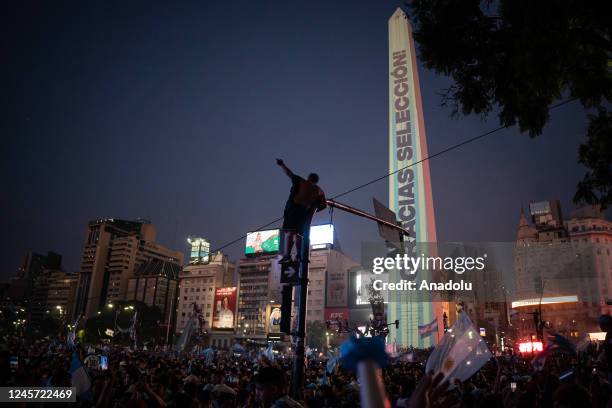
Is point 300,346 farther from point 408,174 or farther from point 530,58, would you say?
point 408,174

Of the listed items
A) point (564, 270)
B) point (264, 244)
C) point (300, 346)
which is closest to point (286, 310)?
point (300, 346)

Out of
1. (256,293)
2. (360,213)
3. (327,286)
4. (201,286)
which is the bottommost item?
(360,213)

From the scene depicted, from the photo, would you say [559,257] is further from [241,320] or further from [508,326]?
[241,320]

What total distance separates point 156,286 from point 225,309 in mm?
41560

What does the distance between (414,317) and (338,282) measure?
59500 mm

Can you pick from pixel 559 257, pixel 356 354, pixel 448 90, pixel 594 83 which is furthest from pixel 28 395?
pixel 559 257

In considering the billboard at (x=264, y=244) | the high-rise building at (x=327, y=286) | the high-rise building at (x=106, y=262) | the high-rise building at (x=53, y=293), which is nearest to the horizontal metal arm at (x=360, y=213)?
the billboard at (x=264, y=244)

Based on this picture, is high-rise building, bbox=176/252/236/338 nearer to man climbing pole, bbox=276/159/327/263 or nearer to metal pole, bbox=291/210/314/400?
man climbing pole, bbox=276/159/327/263

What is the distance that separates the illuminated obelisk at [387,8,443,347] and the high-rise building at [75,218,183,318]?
12872cm

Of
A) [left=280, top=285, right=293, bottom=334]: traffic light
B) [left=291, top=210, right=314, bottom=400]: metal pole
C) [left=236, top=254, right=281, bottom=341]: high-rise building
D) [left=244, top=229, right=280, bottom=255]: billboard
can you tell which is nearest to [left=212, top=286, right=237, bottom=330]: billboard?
[left=236, top=254, right=281, bottom=341]: high-rise building

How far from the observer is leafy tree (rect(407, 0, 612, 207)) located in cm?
586

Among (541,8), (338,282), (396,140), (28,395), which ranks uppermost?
(396,140)

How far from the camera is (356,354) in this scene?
186 centimetres

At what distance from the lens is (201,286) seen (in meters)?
145
